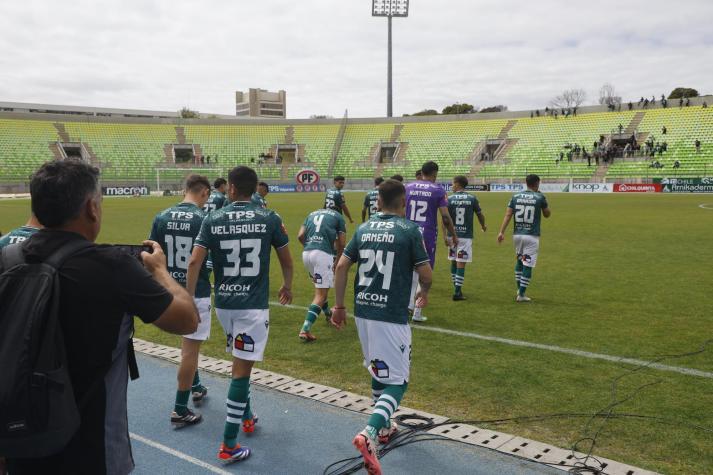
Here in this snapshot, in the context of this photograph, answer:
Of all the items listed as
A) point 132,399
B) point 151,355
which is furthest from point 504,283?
point 132,399

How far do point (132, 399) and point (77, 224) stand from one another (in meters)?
3.95

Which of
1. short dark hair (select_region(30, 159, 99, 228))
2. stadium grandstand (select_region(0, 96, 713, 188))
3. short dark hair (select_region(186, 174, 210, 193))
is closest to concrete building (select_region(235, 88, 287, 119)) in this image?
stadium grandstand (select_region(0, 96, 713, 188))

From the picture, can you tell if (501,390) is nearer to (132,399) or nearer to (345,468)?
(345,468)

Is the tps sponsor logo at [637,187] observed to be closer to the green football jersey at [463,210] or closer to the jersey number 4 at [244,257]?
the green football jersey at [463,210]

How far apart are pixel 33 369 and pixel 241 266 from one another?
107 inches

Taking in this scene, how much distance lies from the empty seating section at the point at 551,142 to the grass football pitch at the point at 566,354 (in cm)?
4134

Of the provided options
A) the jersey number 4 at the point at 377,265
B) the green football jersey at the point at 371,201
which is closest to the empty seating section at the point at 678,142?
the green football jersey at the point at 371,201

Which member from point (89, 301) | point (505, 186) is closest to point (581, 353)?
point (89, 301)

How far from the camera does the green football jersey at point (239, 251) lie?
465 centimetres

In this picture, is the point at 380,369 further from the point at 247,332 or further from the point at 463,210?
the point at 463,210

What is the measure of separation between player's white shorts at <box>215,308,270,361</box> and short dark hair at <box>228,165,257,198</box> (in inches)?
40.2

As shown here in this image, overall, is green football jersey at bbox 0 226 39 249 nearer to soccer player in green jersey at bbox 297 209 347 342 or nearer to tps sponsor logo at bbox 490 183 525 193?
soccer player in green jersey at bbox 297 209 347 342

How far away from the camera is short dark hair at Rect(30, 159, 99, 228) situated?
2250 mm

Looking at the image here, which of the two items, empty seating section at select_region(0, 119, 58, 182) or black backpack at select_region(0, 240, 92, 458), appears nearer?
black backpack at select_region(0, 240, 92, 458)
